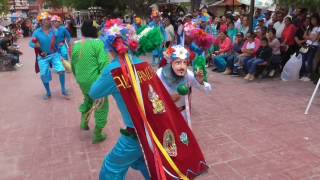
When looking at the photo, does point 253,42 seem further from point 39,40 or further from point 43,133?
point 43,133

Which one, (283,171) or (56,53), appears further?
(56,53)

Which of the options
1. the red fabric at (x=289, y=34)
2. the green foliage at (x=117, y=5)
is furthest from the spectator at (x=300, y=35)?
the green foliage at (x=117, y=5)

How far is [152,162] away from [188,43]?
11.8 ft

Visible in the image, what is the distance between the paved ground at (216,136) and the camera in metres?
4.32

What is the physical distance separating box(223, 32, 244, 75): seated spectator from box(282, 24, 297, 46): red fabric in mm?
1290

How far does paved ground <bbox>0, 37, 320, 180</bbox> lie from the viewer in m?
4.32

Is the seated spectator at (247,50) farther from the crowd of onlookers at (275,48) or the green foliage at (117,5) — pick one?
the green foliage at (117,5)

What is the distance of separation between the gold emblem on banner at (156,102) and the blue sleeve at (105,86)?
0.93 feet

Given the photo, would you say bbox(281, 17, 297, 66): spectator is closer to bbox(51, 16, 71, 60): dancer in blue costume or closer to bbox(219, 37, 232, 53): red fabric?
bbox(219, 37, 232, 53): red fabric

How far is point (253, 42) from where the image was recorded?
9.88 m

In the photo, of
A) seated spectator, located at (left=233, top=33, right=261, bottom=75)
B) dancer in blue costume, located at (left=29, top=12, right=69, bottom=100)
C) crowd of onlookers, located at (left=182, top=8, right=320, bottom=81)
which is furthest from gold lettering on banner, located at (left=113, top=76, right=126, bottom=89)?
seated spectator, located at (left=233, top=33, right=261, bottom=75)

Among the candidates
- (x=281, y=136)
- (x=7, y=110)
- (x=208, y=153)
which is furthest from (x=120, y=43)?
(x=7, y=110)

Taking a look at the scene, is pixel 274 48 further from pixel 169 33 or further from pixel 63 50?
pixel 63 50

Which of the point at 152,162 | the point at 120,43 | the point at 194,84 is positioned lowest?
the point at 152,162
